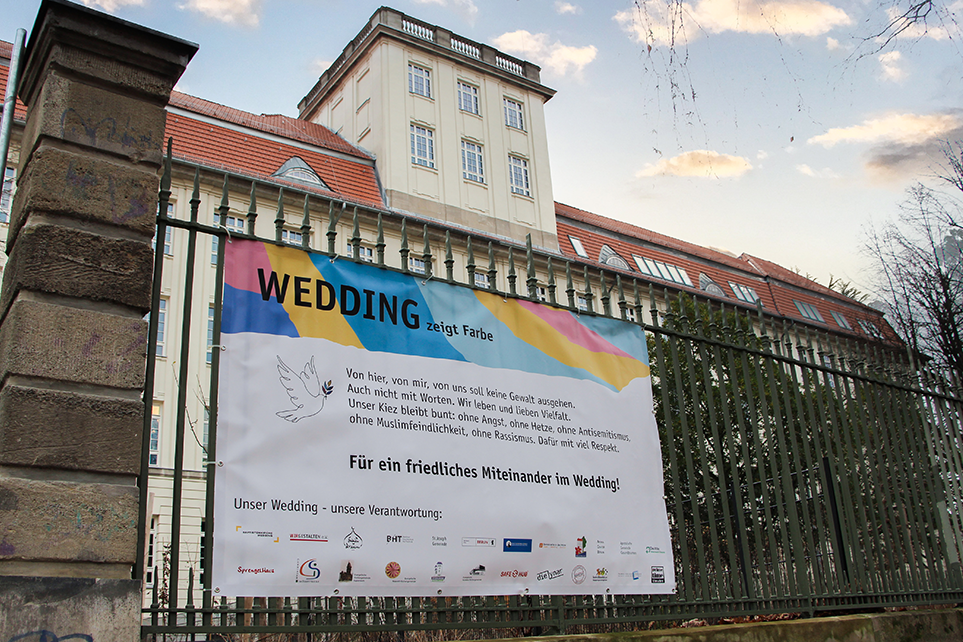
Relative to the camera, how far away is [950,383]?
830cm

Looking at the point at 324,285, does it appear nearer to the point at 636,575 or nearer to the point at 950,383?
the point at 636,575

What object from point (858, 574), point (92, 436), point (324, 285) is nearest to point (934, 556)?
point (858, 574)

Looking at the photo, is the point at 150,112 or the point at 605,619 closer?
the point at 150,112

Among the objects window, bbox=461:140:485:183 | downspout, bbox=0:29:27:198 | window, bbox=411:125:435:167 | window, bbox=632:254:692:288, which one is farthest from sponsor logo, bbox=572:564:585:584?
window, bbox=632:254:692:288

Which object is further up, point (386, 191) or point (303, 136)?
point (303, 136)

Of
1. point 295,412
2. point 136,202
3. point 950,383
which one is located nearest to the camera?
point 136,202

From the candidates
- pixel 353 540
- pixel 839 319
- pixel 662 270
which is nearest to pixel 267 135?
pixel 662 270

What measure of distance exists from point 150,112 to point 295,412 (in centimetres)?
160

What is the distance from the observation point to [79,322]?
3531mm

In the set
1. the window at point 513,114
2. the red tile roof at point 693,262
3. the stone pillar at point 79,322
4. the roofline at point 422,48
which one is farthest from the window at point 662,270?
the stone pillar at point 79,322

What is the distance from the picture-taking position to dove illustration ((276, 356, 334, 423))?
4.16 m

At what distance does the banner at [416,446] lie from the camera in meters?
3.99

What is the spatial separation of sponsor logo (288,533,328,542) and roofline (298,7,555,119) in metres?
29.0

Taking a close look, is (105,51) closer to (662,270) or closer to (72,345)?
(72,345)
